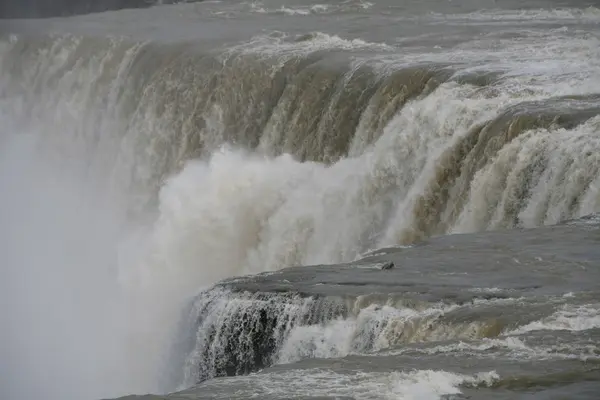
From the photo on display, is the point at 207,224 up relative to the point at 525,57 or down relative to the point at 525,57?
down

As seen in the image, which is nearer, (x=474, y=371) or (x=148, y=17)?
(x=474, y=371)

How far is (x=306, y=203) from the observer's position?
18109mm

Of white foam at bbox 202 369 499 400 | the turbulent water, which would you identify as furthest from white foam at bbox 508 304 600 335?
white foam at bbox 202 369 499 400

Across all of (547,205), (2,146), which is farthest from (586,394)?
(2,146)

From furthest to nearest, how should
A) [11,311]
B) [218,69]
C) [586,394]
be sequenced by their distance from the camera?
[218,69] → [11,311] → [586,394]

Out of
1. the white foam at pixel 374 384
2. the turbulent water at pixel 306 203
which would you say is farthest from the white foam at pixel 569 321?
the white foam at pixel 374 384

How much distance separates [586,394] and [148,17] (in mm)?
27366

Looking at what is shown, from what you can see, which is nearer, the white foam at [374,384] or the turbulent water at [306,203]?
the white foam at [374,384]

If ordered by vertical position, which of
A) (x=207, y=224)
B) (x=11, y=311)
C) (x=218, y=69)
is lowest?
(x=11, y=311)

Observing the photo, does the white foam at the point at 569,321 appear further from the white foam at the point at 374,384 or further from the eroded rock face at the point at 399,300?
the white foam at the point at 374,384

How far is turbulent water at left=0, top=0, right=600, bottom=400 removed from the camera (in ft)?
35.8

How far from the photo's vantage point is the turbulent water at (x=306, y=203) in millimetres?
10922

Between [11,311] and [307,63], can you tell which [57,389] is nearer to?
[11,311]

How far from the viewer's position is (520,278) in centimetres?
1209
